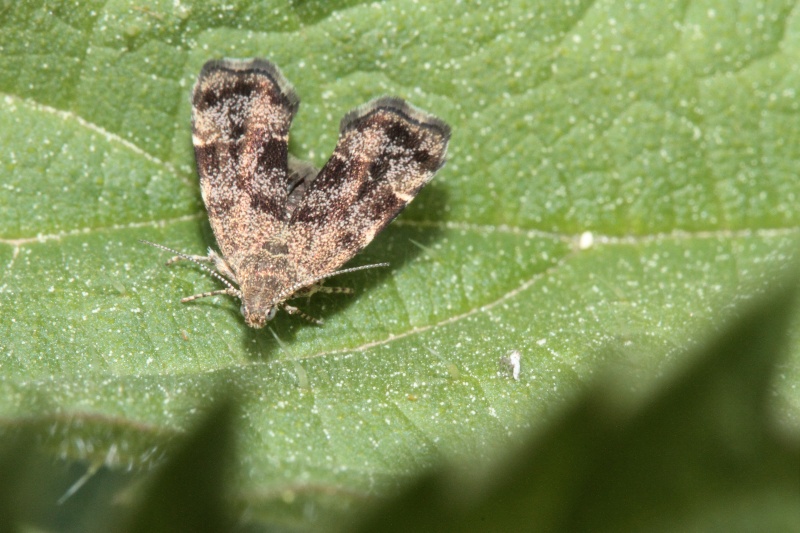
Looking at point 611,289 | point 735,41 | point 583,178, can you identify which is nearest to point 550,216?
point 583,178

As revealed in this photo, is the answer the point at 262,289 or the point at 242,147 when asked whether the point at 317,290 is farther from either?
the point at 242,147

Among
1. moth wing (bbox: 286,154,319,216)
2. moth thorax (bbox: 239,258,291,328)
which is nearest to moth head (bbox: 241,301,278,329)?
moth thorax (bbox: 239,258,291,328)

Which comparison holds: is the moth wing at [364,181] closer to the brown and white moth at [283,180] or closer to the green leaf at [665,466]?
the brown and white moth at [283,180]

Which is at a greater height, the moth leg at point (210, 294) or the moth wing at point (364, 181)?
the moth wing at point (364, 181)

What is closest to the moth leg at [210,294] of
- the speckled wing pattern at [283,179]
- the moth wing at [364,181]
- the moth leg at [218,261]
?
the speckled wing pattern at [283,179]

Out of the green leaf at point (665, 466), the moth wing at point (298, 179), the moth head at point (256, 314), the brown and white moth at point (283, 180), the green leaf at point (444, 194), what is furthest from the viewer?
the moth wing at point (298, 179)

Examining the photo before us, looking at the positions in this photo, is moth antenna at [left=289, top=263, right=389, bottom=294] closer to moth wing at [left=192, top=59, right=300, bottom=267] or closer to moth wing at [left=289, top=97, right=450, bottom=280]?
moth wing at [left=289, top=97, right=450, bottom=280]
